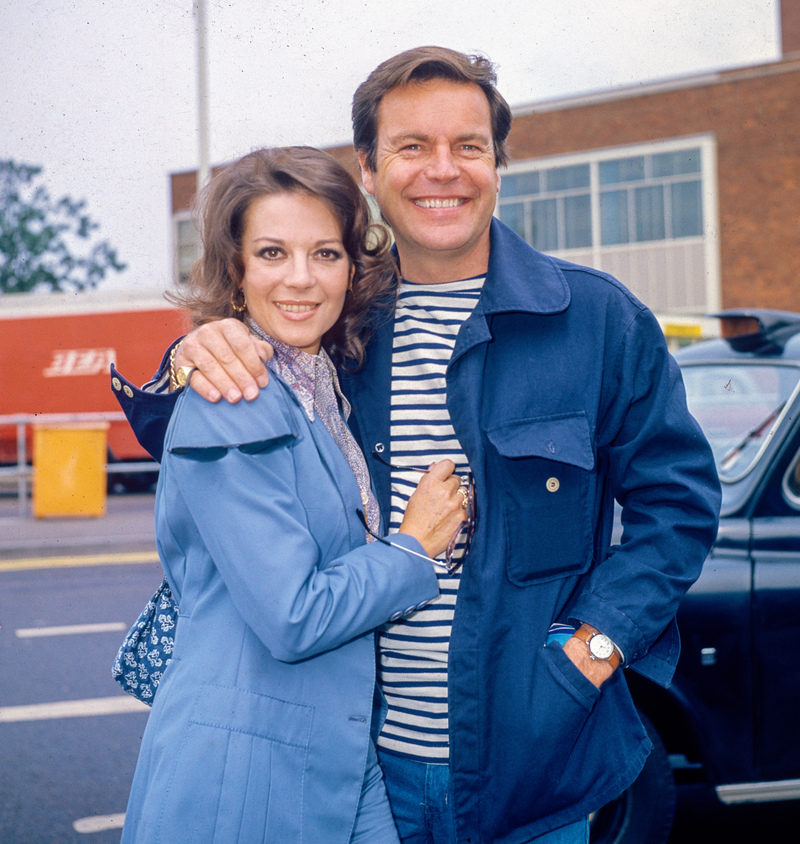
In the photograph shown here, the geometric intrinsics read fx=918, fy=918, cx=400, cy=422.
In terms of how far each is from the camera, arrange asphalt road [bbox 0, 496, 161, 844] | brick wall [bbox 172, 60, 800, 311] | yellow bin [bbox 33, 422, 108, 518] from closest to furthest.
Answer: asphalt road [bbox 0, 496, 161, 844]
yellow bin [bbox 33, 422, 108, 518]
brick wall [bbox 172, 60, 800, 311]

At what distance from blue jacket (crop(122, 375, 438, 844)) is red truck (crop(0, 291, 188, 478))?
14.4m

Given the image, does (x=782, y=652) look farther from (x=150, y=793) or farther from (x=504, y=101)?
(x=150, y=793)

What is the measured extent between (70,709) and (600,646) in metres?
4.14

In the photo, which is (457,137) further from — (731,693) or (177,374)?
(731,693)

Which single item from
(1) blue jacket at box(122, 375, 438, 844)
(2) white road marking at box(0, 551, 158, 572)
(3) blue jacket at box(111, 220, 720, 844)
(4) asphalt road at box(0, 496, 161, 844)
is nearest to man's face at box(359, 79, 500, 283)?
(3) blue jacket at box(111, 220, 720, 844)

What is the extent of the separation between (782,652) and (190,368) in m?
2.18

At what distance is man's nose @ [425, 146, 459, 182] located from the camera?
1930mm

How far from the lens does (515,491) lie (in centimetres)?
177

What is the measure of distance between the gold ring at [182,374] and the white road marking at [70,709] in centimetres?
375

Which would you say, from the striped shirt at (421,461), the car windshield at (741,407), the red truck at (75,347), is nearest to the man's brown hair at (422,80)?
the striped shirt at (421,461)

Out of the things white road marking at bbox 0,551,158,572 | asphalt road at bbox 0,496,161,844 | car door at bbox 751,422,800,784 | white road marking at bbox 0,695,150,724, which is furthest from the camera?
white road marking at bbox 0,551,158,572

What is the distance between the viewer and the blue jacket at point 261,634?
4.66 feet

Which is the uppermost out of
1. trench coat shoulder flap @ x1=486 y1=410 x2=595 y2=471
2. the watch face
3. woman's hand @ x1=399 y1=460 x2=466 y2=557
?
trench coat shoulder flap @ x1=486 y1=410 x2=595 y2=471

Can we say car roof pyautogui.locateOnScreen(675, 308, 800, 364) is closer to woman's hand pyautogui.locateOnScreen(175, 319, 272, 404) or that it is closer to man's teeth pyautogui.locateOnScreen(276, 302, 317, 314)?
man's teeth pyautogui.locateOnScreen(276, 302, 317, 314)
